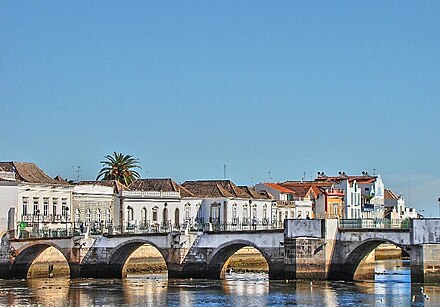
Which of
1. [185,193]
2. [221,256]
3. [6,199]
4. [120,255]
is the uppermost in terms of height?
[185,193]

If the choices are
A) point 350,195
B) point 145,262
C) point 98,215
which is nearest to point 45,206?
point 98,215

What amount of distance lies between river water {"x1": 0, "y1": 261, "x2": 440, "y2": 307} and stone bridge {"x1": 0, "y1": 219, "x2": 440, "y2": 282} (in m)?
1.08

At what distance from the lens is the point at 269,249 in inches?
2670

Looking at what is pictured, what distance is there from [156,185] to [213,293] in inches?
1404

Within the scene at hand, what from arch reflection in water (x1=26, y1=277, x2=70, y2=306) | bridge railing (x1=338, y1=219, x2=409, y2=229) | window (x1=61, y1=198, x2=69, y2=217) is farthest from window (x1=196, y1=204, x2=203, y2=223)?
bridge railing (x1=338, y1=219, x2=409, y2=229)

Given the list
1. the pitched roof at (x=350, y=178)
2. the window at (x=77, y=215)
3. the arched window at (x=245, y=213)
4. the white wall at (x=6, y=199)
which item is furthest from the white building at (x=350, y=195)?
the white wall at (x=6, y=199)

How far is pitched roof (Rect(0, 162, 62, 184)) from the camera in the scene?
8070 cm

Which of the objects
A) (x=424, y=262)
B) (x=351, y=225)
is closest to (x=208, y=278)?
(x=351, y=225)

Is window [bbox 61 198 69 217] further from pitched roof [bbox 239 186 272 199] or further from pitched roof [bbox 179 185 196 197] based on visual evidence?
pitched roof [bbox 239 186 272 199]

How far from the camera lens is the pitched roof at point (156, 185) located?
9600 centimetres

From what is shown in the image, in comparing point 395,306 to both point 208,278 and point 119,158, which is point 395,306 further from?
point 119,158

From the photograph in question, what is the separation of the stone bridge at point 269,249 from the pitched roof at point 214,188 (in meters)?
26.2

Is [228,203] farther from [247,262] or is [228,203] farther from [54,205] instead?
[54,205]

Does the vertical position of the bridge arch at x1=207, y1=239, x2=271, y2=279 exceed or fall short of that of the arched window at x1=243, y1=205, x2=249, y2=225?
it falls short
